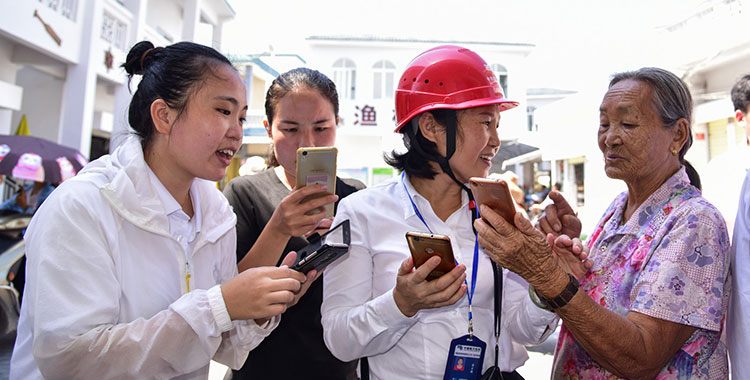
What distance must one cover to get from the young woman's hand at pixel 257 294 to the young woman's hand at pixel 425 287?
1.11 ft

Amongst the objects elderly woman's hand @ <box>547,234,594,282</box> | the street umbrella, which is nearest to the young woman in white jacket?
elderly woman's hand @ <box>547,234,594,282</box>

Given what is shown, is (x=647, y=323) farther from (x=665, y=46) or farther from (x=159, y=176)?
(x=665, y=46)

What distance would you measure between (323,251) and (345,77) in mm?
20346

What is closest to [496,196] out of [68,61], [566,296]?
[566,296]

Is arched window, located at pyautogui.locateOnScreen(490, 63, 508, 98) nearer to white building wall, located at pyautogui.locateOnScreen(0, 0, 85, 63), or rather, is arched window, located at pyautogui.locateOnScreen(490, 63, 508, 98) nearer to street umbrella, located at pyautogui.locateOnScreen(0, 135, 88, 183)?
white building wall, located at pyautogui.locateOnScreen(0, 0, 85, 63)

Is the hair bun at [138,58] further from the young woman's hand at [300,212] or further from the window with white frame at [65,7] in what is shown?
the window with white frame at [65,7]

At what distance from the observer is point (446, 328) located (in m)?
1.67

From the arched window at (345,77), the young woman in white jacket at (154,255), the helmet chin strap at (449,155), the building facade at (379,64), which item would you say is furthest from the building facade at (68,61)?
the arched window at (345,77)

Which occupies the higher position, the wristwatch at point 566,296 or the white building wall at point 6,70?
the white building wall at point 6,70

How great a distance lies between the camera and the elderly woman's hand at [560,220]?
192 centimetres

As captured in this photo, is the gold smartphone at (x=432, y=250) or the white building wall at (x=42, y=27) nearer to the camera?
the gold smartphone at (x=432, y=250)

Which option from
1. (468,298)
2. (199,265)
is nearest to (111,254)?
(199,265)

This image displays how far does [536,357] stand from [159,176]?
4.37 metres

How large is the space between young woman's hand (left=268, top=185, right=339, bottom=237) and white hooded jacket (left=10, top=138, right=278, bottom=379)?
0.44m
